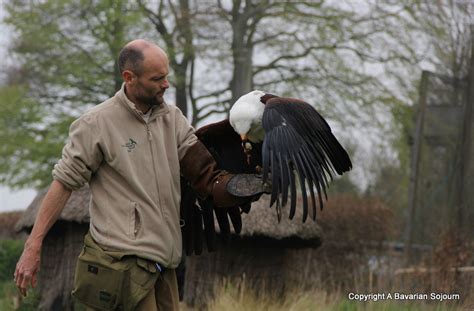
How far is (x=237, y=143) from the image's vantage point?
17.8 feet

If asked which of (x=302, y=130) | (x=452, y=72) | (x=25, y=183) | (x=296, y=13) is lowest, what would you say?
(x=25, y=183)

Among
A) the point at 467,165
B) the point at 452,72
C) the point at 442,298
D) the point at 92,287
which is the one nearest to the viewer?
the point at 92,287

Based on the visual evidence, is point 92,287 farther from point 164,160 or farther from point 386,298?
point 386,298

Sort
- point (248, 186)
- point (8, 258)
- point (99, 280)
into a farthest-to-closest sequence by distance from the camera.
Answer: point (8, 258), point (248, 186), point (99, 280)

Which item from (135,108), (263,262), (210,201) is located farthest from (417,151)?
(135,108)

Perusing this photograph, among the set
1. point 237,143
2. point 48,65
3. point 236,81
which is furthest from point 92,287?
point 48,65

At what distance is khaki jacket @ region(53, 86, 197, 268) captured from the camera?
15.5ft

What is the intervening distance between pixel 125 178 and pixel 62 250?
233 inches

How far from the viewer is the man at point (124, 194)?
4695mm

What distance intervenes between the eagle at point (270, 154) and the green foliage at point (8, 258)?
8.88 metres

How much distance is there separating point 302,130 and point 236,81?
14.5 meters

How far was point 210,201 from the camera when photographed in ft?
17.6

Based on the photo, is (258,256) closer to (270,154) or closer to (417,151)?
(417,151)

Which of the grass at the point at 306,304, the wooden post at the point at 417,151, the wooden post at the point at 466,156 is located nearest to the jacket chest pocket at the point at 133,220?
the grass at the point at 306,304
